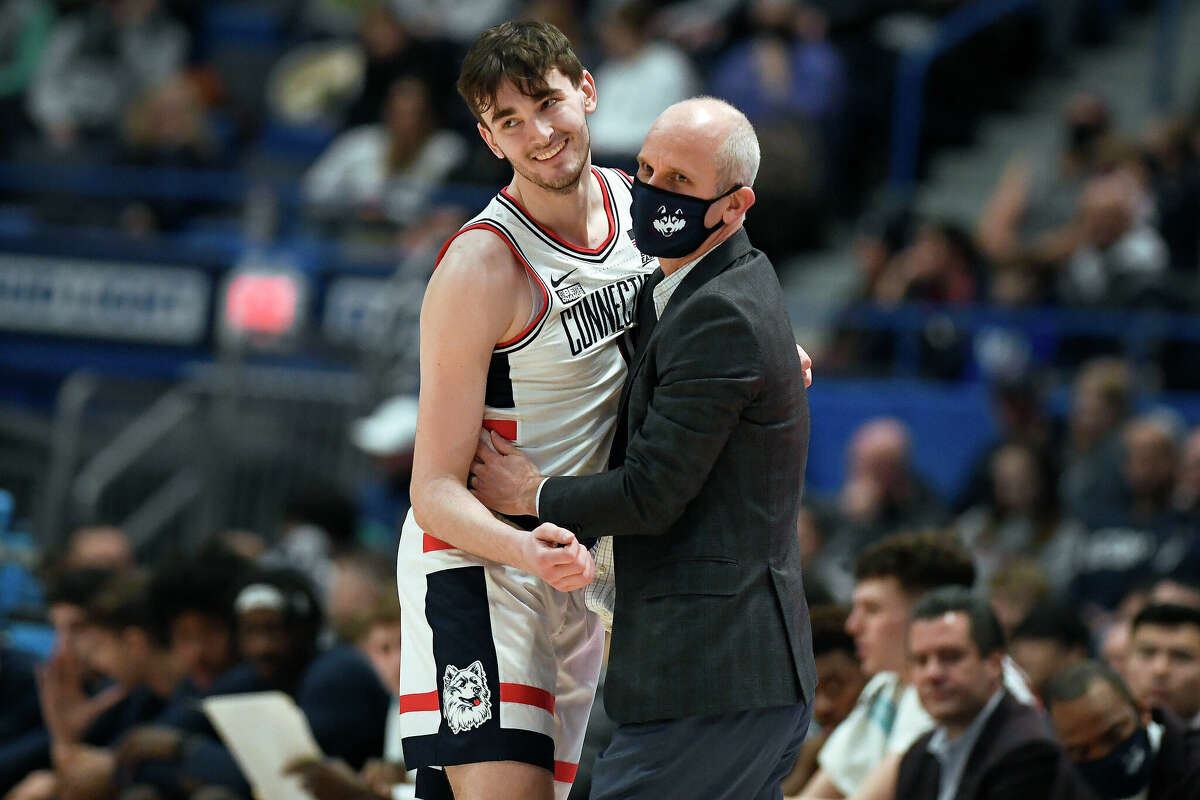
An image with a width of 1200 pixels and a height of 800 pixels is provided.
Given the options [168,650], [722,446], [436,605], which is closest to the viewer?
[722,446]

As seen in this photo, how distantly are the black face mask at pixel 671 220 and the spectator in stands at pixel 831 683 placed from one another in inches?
97.5

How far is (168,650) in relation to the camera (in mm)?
8492

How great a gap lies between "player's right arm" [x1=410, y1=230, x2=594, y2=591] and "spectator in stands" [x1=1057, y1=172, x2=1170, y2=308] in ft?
24.0

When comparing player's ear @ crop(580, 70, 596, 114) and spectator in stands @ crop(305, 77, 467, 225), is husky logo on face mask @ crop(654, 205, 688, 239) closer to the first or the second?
player's ear @ crop(580, 70, 596, 114)

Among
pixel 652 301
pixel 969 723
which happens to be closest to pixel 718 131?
pixel 652 301

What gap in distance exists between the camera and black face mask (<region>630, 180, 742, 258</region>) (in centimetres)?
423

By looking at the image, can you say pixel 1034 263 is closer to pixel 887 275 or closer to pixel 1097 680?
pixel 887 275

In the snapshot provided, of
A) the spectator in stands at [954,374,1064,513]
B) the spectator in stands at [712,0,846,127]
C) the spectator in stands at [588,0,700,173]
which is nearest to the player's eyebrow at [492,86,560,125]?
the spectator in stands at [954,374,1064,513]

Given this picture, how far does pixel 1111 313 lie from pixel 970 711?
5985 millimetres

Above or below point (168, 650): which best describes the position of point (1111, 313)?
above

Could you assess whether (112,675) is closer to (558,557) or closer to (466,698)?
(466,698)

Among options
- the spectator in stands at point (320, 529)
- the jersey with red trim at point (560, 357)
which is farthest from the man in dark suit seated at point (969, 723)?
the spectator in stands at point (320, 529)

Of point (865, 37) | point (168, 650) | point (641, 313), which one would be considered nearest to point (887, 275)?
point (865, 37)

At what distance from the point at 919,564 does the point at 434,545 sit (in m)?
2.23
